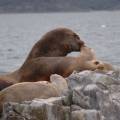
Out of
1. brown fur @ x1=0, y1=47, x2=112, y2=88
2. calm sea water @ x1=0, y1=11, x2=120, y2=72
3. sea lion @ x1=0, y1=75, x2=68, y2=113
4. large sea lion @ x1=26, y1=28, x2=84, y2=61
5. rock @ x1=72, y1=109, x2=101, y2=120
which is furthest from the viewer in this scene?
calm sea water @ x1=0, y1=11, x2=120, y2=72

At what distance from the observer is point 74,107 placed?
898cm

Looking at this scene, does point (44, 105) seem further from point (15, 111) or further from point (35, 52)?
point (35, 52)

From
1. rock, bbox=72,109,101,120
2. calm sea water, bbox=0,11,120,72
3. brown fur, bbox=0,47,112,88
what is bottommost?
calm sea water, bbox=0,11,120,72

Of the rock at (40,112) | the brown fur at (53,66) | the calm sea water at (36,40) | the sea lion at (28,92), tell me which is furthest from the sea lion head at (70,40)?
the calm sea water at (36,40)

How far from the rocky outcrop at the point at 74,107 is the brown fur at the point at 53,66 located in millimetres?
2022

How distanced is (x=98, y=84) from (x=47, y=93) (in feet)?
2.53

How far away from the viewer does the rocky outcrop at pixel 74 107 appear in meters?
8.88

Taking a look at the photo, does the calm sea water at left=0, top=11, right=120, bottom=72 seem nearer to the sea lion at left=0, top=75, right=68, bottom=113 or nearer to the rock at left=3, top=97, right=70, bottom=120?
the sea lion at left=0, top=75, right=68, bottom=113

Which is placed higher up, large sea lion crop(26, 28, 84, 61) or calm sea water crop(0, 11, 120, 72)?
large sea lion crop(26, 28, 84, 61)

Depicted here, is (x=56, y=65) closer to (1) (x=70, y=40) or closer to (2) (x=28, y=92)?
(1) (x=70, y=40)

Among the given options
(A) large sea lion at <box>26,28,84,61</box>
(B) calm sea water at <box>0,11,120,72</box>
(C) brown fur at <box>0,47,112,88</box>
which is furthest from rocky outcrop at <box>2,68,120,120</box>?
(B) calm sea water at <box>0,11,120,72</box>

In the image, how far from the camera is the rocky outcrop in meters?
8.88

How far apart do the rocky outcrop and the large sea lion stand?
348 centimetres

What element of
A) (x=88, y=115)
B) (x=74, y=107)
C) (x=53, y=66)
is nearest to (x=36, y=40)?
(x=53, y=66)
